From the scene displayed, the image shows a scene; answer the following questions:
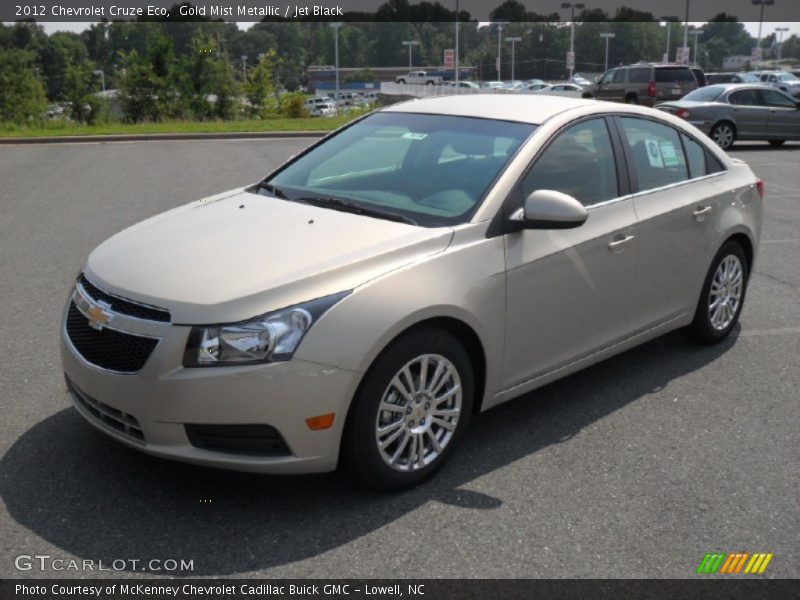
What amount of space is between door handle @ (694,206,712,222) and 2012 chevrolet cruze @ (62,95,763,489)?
2 cm

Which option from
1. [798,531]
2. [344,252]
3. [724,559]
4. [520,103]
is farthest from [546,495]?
[520,103]

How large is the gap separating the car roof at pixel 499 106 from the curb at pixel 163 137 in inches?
666

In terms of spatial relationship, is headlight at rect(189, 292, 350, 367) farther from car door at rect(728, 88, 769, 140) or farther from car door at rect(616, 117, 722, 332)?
car door at rect(728, 88, 769, 140)

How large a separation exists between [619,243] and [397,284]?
1.66 m

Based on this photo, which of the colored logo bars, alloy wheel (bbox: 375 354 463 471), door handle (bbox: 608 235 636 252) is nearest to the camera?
the colored logo bars

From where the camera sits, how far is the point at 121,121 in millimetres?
35062

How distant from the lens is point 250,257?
382cm

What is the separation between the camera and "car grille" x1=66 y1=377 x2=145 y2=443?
3.59 meters

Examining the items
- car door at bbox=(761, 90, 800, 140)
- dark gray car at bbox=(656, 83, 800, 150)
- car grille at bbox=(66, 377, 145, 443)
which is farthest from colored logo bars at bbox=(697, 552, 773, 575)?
car door at bbox=(761, 90, 800, 140)

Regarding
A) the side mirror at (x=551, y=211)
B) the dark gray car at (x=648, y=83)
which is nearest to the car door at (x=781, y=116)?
the dark gray car at (x=648, y=83)

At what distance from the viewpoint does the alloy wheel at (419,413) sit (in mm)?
3762

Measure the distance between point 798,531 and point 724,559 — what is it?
0.44m

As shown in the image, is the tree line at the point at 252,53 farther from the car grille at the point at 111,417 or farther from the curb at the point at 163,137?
the car grille at the point at 111,417

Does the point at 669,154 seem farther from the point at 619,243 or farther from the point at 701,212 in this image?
the point at 619,243
